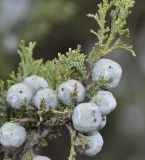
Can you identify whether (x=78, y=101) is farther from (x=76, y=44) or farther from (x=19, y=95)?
(x=76, y=44)

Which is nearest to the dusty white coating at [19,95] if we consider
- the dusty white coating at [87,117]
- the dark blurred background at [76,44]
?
the dusty white coating at [87,117]

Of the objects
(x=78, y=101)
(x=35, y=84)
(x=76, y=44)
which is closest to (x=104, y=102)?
(x=78, y=101)

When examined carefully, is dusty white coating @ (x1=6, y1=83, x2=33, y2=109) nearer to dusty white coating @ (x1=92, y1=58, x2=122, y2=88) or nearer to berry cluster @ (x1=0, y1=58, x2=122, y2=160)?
berry cluster @ (x1=0, y1=58, x2=122, y2=160)

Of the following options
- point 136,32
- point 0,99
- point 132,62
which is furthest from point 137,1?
point 0,99

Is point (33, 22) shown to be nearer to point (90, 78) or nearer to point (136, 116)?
point (90, 78)

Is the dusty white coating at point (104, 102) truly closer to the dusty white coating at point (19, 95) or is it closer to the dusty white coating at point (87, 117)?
the dusty white coating at point (87, 117)
